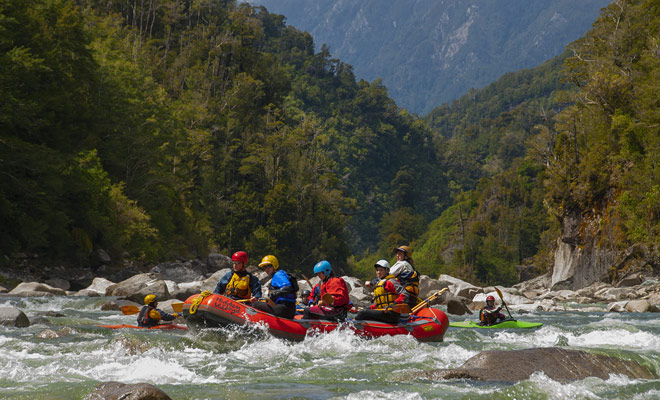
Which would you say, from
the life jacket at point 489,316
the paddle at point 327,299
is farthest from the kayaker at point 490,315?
the paddle at point 327,299

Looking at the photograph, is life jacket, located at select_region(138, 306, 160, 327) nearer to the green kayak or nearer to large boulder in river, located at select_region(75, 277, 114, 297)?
the green kayak

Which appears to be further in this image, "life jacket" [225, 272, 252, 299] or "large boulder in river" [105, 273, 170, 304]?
"large boulder in river" [105, 273, 170, 304]

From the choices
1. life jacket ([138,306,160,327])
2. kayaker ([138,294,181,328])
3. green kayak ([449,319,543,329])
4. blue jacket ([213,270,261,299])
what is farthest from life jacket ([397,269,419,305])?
life jacket ([138,306,160,327])

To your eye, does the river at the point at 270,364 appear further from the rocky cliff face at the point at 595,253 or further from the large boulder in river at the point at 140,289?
the rocky cliff face at the point at 595,253

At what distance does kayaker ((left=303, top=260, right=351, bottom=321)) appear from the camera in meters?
12.1

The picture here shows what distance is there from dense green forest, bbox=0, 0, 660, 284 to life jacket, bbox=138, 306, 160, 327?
44.1 ft

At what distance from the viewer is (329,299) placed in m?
12.0

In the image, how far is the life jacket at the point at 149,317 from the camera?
13.5 meters

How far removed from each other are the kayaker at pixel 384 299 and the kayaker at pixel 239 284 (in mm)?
2131

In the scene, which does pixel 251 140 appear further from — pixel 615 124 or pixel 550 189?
pixel 615 124

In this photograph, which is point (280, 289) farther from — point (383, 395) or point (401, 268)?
point (383, 395)

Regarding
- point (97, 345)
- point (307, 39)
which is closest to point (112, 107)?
point (97, 345)

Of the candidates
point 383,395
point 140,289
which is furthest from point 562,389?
point 140,289

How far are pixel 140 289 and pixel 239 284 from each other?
9443 mm
